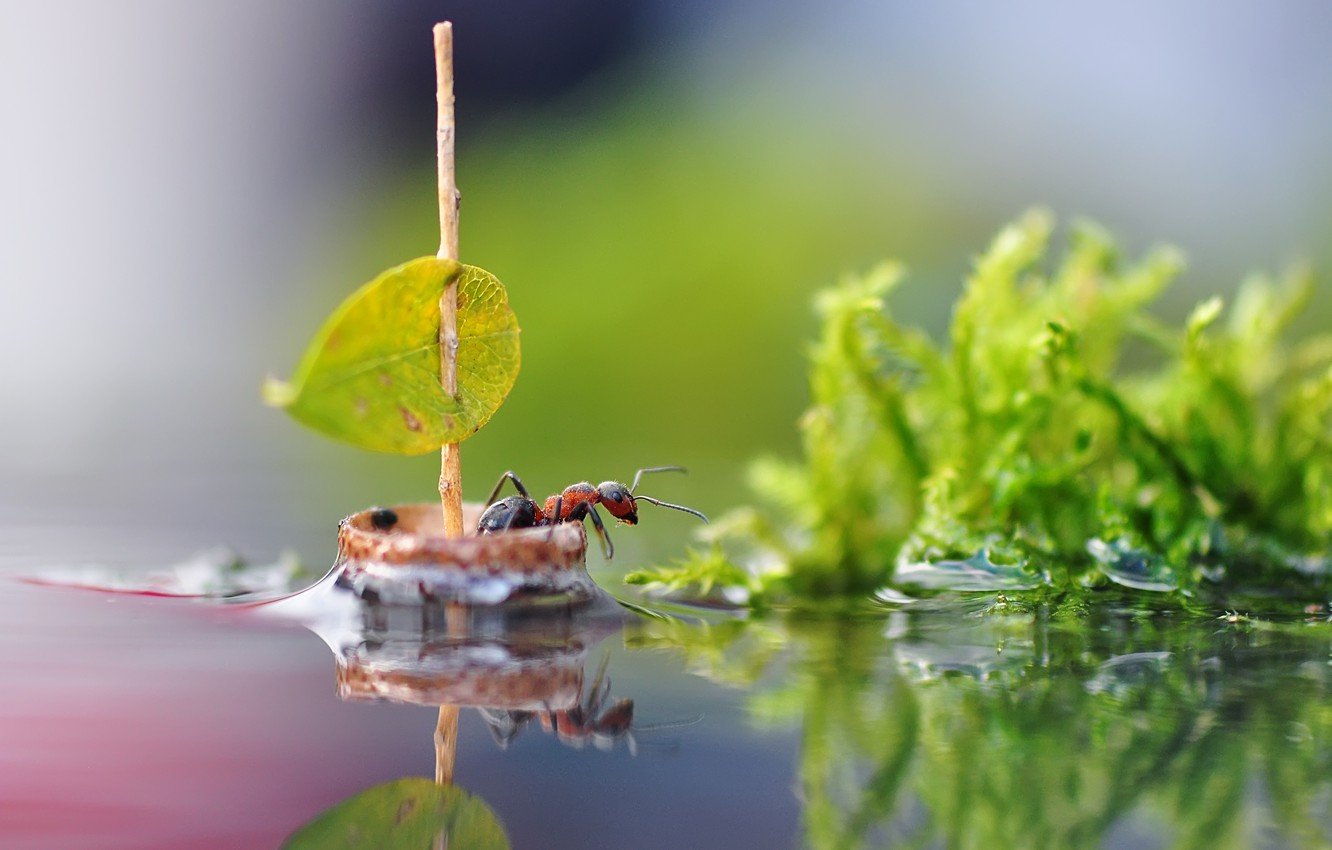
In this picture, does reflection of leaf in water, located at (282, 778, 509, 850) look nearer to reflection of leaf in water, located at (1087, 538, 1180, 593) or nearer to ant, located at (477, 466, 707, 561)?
ant, located at (477, 466, 707, 561)

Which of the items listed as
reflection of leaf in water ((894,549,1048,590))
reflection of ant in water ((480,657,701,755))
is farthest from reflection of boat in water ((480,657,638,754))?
reflection of leaf in water ((894,549,1048,590))

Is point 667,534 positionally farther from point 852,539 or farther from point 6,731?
point 6,731

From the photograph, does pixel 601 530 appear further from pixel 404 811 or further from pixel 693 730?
pixel 404 811

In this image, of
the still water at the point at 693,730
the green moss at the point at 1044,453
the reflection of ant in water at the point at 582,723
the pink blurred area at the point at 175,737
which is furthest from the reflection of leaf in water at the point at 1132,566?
the pink blurred area at the point at 175,737

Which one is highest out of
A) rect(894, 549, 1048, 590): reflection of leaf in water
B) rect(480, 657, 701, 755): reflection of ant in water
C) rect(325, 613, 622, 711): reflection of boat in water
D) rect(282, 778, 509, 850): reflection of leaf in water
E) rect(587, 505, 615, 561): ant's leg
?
rect(587, 505, 615, 561): ant's leg

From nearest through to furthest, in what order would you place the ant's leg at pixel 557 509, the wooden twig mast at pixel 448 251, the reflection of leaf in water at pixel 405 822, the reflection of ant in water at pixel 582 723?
the reflection of leaf in water at pixel 405 822 < the reflection of ant in water at pixel 582 723 < the wooden twig mast at pixel 448 251 < the ant's leg at pixel 557 509

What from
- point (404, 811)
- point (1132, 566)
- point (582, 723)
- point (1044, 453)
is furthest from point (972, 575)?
point (404, 811)

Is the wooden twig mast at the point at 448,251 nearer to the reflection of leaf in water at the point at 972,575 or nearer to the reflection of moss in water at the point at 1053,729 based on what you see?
the reflection of moss in water at the point at 1053,729
